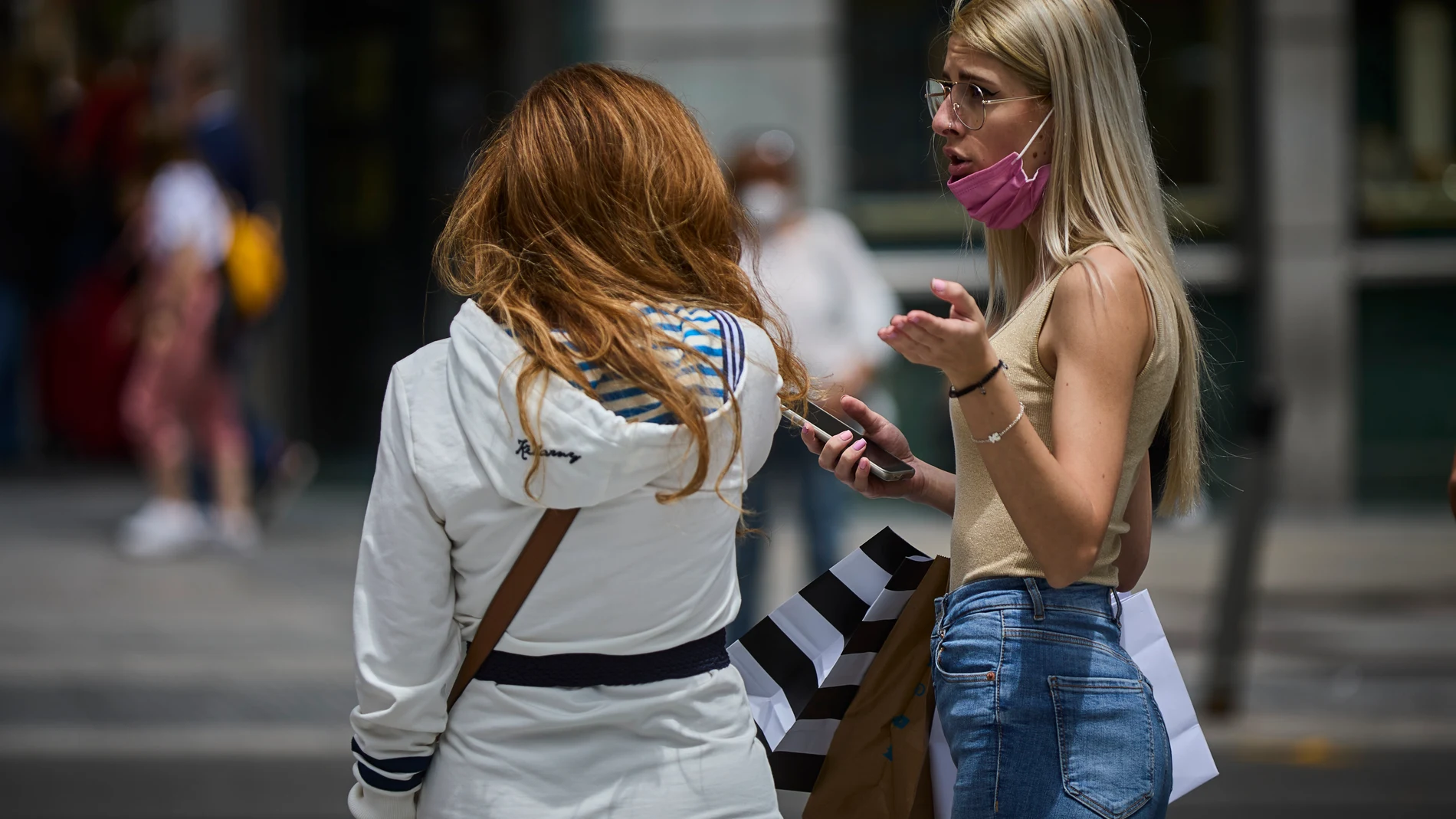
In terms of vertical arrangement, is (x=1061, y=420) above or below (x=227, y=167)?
above

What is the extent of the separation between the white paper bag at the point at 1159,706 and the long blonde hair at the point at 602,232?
0.61m

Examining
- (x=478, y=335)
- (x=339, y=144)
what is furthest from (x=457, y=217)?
(x=339, y=144)

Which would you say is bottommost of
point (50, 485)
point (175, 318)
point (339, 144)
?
point (50, 485)

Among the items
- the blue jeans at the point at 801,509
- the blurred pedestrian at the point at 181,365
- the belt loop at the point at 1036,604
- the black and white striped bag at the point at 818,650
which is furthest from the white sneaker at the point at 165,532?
the belt loop at the point at 1036,604

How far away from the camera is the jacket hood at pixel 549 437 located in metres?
1.99

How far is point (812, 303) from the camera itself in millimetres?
5926

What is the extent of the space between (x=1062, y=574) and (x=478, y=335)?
815mm

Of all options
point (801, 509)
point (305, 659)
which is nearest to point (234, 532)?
point (305, 659)

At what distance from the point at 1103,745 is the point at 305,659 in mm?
5317

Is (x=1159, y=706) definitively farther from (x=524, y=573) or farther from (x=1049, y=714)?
(x=524, y=573)

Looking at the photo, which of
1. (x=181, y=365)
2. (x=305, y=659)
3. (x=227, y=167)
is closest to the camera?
(x=305, y=659)

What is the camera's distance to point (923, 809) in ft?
7.68

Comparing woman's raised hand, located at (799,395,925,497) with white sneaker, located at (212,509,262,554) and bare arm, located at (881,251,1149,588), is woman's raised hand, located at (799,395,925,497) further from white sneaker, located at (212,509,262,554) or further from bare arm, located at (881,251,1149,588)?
white sneaker, located at (212,509,262,554)

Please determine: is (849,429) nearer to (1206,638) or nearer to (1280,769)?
(1280,769)
